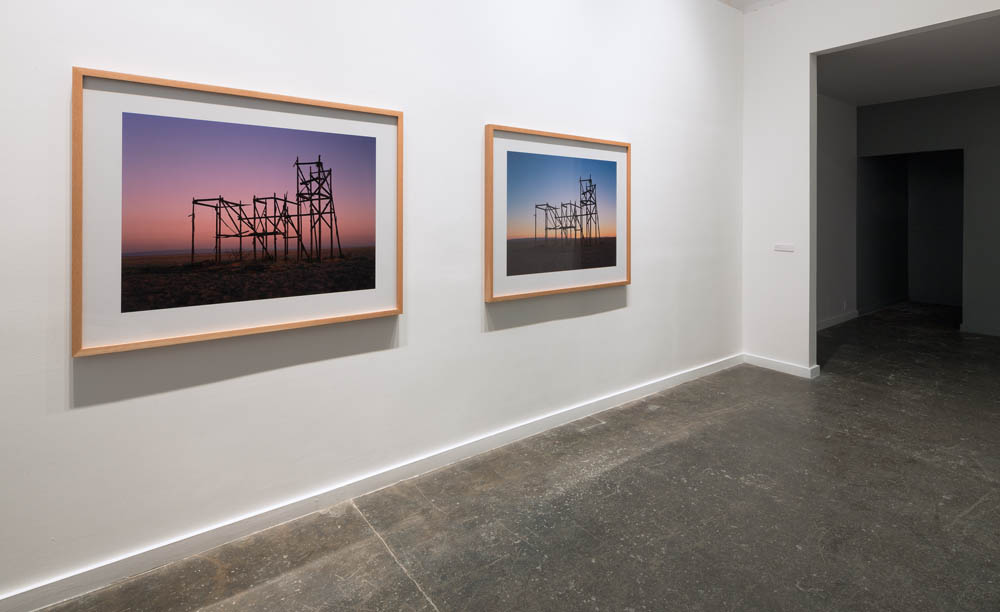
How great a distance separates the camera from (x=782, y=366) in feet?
15.6

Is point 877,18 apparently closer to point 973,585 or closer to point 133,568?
point 973,585

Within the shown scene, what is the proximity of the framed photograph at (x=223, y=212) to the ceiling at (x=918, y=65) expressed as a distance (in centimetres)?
440

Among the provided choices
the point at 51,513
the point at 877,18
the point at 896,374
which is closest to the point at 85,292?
the point at 51,513

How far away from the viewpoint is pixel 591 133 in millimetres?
3604

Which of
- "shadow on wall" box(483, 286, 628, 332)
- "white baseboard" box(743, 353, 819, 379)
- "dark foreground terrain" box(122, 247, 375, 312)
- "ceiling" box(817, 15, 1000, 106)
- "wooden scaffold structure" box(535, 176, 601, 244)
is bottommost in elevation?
"white baseboard" box(743, 353, 819, 379)

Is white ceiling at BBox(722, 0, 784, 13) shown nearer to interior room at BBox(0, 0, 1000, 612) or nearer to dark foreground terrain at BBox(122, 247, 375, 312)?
interior room at BBox(0, 0, 1000, 612)

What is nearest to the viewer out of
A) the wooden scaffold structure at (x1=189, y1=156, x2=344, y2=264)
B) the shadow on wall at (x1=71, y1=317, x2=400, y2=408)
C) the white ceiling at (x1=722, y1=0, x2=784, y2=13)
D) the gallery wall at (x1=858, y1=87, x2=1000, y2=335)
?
the shadow on wall at (x1=71, y1=317, x2=400, y2=408)

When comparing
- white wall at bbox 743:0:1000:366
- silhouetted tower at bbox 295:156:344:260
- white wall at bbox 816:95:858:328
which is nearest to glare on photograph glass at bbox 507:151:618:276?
Answer: silhouetted tower at bbox 295:156:344:260

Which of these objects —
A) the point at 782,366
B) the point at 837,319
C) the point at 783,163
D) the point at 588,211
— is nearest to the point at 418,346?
the point at 588,211

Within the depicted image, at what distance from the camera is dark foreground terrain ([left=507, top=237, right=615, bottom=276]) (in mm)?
3188

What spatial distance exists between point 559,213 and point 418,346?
129 centimetres

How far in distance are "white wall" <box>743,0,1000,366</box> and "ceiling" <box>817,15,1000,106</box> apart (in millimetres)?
661

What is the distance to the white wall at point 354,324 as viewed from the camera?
1.87 metres

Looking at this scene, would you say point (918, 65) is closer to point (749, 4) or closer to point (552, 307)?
point (749, 4)
